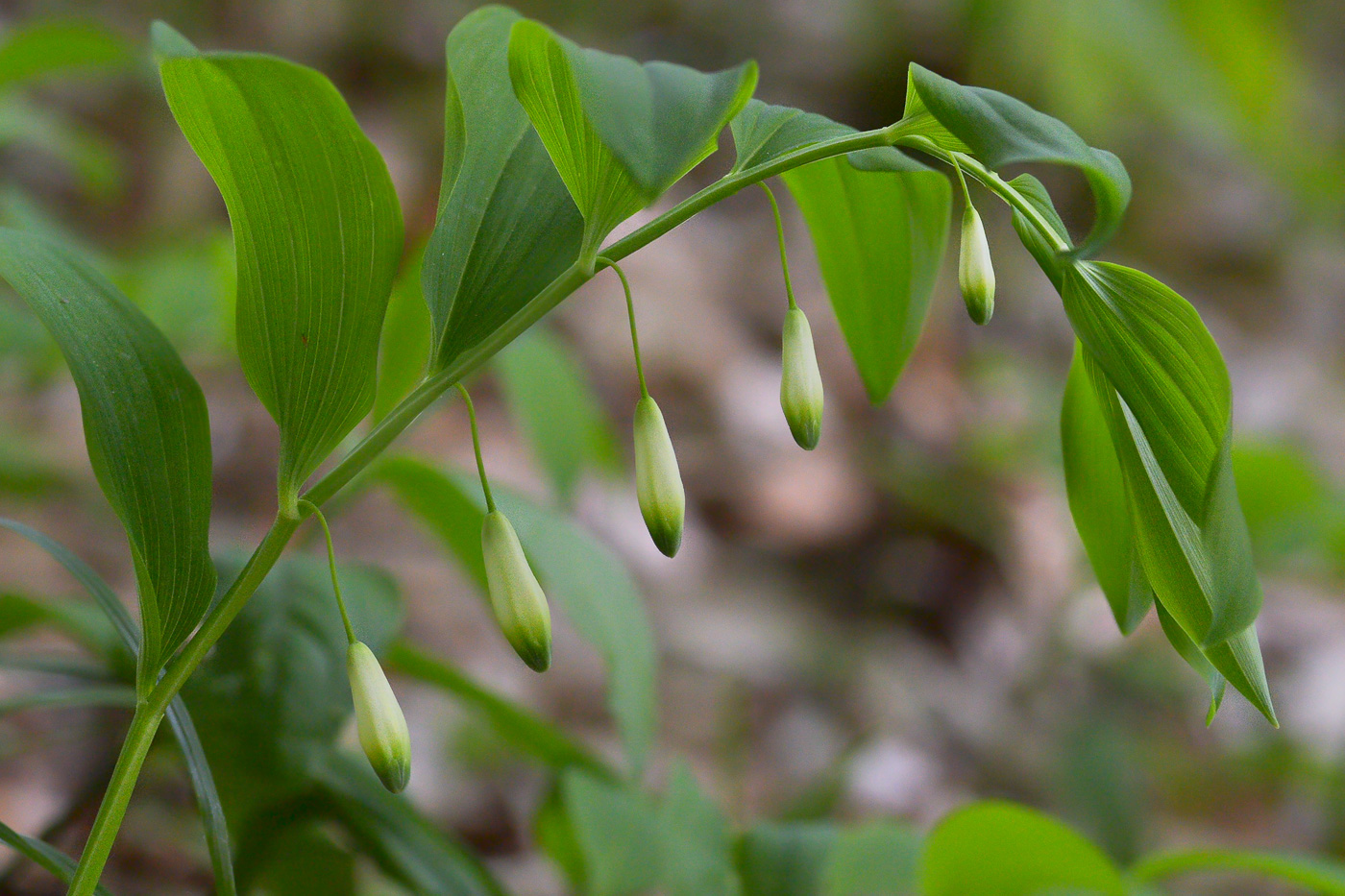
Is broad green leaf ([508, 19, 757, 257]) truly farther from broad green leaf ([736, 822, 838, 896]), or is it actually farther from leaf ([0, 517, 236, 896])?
broad green leaf ([736, 822, 838, 896])

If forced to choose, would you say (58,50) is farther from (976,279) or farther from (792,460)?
(792,460)

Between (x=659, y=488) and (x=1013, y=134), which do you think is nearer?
(x=1013, y=134)

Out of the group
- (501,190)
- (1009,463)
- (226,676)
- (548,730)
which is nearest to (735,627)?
(1009,463)

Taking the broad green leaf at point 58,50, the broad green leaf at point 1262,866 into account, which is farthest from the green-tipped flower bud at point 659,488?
the broad green leaf at point 58,50

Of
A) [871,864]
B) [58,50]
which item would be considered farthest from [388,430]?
[58,50]

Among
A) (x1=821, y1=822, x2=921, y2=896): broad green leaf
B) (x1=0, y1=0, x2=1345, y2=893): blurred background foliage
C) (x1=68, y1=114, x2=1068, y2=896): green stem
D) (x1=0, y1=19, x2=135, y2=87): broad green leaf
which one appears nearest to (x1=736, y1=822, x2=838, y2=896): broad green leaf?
(x1=821, y1=822, x2=921, y2=896): broad green leaf

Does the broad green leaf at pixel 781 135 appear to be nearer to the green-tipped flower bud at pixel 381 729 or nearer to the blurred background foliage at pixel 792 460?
the green-tipped flower bud at pixel 381 729
